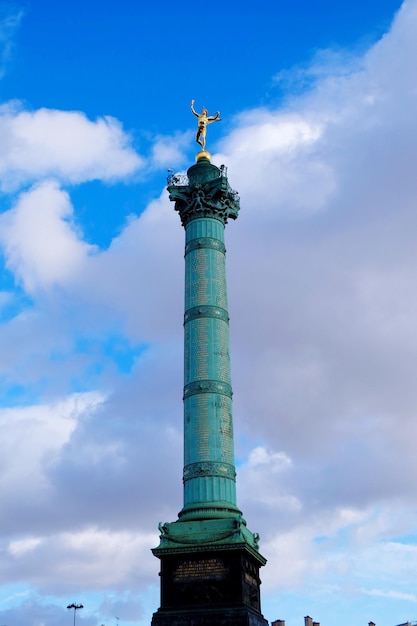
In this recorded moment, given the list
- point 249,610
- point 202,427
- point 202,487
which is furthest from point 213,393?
point 249,610

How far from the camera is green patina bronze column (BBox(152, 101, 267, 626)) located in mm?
38031

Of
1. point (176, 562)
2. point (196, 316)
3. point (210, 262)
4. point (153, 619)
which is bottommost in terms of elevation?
point (153, 619)

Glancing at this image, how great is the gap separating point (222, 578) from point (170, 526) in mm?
3580

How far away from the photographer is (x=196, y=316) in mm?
44844

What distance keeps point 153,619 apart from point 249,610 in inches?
173

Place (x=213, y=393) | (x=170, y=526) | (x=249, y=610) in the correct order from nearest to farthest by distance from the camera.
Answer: (x=249, y=610)
(x=170, y=526)
(x=213, y=393)

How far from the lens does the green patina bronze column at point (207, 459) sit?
125 ft

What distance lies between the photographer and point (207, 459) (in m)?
41.2

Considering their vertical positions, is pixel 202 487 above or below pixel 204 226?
below

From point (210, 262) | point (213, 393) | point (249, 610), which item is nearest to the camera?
point (249, 610)

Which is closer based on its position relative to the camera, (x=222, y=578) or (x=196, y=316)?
(x=222, y=578)

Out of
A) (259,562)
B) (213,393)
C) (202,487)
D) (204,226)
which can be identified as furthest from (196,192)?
(259,562)

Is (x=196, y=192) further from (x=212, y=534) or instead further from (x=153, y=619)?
(x=153, y=619)

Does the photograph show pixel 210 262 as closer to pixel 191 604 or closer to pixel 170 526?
pixel 170 526
